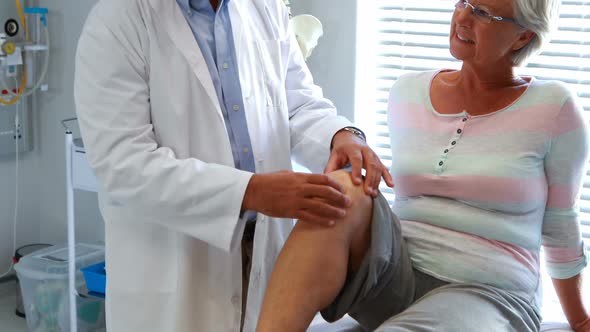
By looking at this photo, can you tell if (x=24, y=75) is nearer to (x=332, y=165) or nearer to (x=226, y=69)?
(x=226, y=69)

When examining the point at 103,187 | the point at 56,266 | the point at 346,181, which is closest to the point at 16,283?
the point at 56,266

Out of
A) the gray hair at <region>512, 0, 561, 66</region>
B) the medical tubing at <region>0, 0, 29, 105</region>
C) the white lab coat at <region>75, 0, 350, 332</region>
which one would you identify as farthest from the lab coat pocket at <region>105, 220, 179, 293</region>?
the medical tubing at <region>0, 0, 29, 105</region>

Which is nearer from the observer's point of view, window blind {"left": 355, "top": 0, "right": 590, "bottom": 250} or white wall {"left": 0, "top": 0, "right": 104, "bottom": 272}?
window blind {"left": 355, "top": 0, "right": 590, "bottom": 250}

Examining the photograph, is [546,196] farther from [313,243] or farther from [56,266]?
[56,266]

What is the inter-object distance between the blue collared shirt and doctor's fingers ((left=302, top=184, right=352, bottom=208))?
0.29m

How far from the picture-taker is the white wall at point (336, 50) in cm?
279

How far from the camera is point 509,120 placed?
1.67 meters

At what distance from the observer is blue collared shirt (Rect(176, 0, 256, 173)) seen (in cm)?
168

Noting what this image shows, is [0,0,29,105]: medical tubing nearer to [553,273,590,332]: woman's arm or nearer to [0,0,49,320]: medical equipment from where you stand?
[0,0,49,320]: medical equipment

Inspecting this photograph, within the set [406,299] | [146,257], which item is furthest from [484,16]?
[146,257]

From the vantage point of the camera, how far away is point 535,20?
163 centimetres

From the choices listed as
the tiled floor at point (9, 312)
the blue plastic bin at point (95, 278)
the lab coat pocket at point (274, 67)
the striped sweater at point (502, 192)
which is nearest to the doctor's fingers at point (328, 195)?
the striped sweater at point (502, 192)

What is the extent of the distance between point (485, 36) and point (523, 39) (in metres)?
0.10

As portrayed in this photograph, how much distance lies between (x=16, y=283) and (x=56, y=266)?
2.06 feet
